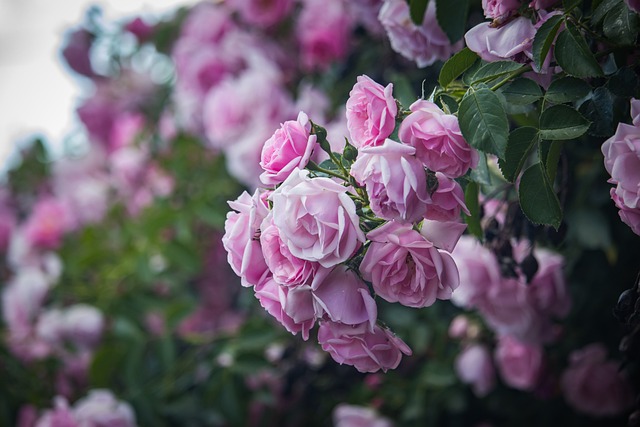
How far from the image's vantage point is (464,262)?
101 cm

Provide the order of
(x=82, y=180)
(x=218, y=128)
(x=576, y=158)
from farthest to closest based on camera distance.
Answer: (x=82, y=180)
(x=218, y=128)
(x=576, y=158)

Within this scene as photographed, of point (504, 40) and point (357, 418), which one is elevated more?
point (504, 40)

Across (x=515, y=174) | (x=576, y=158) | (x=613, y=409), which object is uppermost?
(x=515, y=174)

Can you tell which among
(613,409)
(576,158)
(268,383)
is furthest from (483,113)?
(268,383)

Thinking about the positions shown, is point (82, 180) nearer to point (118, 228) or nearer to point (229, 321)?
point (118, 228)

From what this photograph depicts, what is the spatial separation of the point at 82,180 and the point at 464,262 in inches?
50.7

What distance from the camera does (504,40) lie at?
1.91ft

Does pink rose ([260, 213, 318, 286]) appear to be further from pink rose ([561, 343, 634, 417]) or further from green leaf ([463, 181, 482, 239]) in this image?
pink rose ([561, 343, 634, 417])

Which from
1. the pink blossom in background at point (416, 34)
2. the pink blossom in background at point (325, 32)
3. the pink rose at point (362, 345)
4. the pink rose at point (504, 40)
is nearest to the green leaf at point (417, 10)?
the pink blossom in background at point (416, 34)

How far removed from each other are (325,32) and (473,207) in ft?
2.42

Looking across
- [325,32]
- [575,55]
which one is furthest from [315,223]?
[325,32]

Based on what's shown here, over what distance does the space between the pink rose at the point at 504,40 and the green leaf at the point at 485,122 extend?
0.06m

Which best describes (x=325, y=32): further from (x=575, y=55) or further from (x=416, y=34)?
(x=575, y=55)

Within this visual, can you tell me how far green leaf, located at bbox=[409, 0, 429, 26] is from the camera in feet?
2.40
